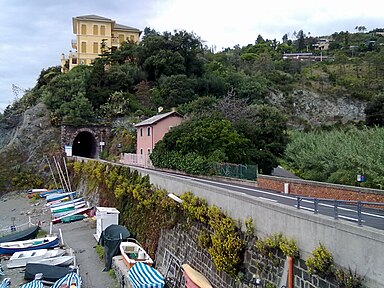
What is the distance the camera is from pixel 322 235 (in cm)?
880

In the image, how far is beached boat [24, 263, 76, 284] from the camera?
20.0m

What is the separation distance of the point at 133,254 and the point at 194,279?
22.9 ft

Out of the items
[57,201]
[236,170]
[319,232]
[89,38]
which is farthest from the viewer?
[89,38]

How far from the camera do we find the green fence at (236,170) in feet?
96.0

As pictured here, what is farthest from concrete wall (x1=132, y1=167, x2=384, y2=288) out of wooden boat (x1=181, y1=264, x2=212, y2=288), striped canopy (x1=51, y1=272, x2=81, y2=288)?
striped canopy (x1=51, y1=272, x2=81, y2=288)

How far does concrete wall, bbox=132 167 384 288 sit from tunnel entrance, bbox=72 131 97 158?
49858mm

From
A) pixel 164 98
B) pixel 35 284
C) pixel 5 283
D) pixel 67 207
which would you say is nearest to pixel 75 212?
pixel 67 207

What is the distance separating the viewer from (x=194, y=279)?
13789 millimetres

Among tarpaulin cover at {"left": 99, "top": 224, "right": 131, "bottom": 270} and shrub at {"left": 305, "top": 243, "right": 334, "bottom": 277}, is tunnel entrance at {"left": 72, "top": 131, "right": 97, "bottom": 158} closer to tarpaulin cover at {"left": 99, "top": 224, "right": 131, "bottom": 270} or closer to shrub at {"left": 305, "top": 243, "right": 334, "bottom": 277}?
tarpaulin cover at {"left": 99, "top": 224, "right": 131, "bottom": 270}

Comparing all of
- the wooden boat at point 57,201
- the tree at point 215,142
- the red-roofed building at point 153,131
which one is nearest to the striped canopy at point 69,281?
the tree at point 215,142

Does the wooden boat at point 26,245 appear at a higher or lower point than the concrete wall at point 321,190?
lower

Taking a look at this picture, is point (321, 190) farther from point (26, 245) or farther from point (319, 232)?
point (26, 245)

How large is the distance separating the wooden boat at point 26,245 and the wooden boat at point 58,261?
8.48 feet

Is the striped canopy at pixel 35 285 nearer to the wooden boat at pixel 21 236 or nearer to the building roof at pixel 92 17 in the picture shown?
the wooden boat at pixel 21 236
